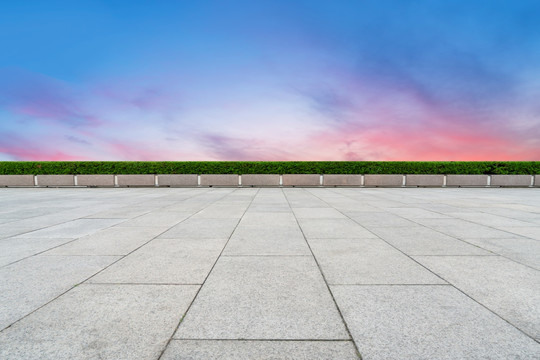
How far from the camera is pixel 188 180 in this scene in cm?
1880

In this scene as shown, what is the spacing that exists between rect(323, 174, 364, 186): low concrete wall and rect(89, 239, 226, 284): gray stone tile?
14788 millimetres

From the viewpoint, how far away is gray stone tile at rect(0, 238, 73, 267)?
13.9 feet

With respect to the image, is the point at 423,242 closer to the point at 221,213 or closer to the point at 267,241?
the point at 267,241

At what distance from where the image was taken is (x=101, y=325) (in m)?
2.42

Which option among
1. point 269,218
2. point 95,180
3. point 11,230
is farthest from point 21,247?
point 95,180

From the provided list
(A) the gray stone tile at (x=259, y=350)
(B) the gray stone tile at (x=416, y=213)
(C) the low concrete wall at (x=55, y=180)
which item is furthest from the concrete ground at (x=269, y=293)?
(C) the low concrete wall at (x=55, y=180)

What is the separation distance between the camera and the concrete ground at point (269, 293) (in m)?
2.16

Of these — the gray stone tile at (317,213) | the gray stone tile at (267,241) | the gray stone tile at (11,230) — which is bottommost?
the gray stone tile at (11,230)

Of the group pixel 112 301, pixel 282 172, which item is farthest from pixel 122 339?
pixel 282 172

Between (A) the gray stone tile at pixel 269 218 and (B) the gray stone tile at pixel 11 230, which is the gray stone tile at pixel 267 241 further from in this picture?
(B) the gray stone tile at pixel 11 230

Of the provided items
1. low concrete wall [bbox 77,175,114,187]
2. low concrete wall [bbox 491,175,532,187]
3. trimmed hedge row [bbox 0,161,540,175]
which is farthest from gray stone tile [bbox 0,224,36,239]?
low concrete wall [bbox 491,175,532,187]

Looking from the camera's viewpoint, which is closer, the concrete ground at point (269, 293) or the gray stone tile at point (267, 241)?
the concrete ground at point (269, 293)

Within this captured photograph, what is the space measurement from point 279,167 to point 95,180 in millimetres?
13230

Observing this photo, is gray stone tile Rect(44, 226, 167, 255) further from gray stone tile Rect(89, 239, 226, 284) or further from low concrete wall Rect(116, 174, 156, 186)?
low concrete wall Rect(116, 174, 156, 186)
